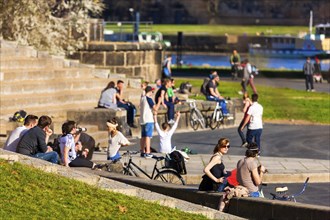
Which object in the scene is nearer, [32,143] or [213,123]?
[32,143]

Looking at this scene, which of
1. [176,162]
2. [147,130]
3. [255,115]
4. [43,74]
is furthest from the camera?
[43,74]

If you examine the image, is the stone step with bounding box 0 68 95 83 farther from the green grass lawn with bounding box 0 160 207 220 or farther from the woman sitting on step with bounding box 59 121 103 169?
the green grass lawn with bounding box 0 160 207 220

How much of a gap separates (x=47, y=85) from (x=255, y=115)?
246 inches

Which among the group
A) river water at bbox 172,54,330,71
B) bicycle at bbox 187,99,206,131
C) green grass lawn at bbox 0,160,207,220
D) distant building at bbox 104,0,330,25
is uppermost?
green grass lawn at bbox 0,160,207,220

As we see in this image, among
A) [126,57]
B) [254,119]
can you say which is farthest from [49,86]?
[126,57]

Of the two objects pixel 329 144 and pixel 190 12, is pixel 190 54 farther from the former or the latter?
pixel 329 144

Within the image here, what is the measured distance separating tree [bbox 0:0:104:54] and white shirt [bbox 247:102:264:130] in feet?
38.8

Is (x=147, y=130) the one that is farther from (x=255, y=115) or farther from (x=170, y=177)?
(x=170, y=177)

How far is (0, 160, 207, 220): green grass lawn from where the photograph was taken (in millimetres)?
16578

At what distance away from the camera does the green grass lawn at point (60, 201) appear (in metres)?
16.6

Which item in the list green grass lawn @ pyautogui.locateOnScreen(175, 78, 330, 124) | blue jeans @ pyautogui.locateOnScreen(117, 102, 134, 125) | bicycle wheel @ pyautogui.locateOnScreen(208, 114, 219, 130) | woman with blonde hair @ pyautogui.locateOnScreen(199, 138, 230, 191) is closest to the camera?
woman with blonde hair @ pyautogui.locateOnScreen(199, 138, 230, 191)

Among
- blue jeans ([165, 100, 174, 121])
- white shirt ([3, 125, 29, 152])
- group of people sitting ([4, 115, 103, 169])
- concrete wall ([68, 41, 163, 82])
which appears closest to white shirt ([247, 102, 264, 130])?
blue jeans ([165, 100, 174, 121])

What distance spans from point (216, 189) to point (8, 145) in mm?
3660

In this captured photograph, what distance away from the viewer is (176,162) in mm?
23328
